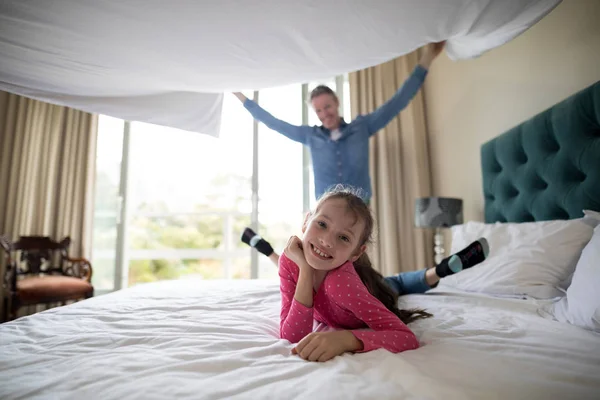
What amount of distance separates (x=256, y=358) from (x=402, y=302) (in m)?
0.91

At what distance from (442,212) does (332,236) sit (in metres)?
1.68

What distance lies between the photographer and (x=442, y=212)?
237 cm

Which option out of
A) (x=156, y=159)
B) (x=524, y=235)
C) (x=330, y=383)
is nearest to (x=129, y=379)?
(x=330, y=383)

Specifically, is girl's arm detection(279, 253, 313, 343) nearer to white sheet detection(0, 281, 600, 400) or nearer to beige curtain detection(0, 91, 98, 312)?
white sheet detection(0, 281, 600, 400)

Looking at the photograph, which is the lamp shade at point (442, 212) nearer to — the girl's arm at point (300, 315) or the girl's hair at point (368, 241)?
the girl's hair at point (368, 241)

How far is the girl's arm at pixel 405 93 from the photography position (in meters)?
1.82

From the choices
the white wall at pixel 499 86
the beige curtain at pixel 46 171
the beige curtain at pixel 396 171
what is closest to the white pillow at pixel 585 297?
the white wall at pixel 499 86

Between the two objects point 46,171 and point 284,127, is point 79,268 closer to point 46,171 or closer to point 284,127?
point 46,171

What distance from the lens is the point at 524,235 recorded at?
151cm

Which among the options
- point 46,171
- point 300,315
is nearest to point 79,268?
point 46,171

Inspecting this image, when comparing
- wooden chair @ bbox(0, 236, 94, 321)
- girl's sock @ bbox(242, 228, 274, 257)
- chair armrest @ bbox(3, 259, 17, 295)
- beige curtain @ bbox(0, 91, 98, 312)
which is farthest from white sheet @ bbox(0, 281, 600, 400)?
beige curtain @ bbox(0, 91, 98, 312)

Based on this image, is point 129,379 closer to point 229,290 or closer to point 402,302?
point 229,290

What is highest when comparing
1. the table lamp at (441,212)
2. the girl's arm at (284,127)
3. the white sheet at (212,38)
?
the girl's arm at (284,127)

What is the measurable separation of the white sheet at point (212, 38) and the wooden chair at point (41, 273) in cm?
193
